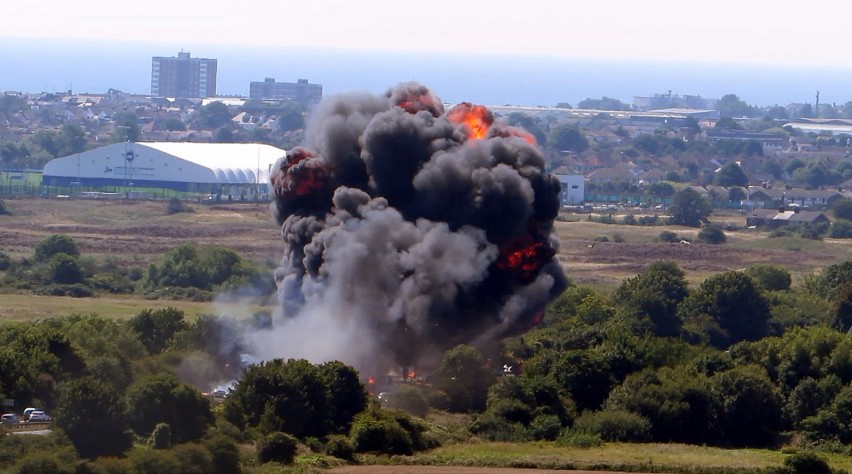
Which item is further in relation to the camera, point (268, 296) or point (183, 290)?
point (183, 290)

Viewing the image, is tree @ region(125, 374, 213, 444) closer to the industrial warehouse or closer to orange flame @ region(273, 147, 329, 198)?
orange flame @ region(273, 147, 329, 198)

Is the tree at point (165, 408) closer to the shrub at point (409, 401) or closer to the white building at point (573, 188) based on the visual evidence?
the shrub at point (409, 401)

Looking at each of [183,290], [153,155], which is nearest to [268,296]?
[183,290]

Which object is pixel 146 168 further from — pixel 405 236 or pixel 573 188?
pixel 405 236

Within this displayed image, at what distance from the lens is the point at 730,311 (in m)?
84.2

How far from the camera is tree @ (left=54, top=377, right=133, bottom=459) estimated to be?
47.7 metres

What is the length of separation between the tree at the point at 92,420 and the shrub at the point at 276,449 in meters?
4.14

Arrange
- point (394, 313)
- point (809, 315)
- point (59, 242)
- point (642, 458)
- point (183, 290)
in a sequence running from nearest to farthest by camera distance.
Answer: point (642, 458), point (394, 313), point (809, 315), point (183, 290), point (59, 242)

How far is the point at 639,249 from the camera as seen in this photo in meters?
128

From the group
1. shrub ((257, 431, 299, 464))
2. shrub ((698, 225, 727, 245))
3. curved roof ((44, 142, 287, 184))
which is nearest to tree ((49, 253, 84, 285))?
shrub ((257, 431, 299, 464))

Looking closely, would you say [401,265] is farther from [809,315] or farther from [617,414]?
[809,315]

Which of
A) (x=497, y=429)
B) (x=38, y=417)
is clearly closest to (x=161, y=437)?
(x=38, y=417)

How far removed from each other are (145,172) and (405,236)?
11071cm

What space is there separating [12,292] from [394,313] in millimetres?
37873
